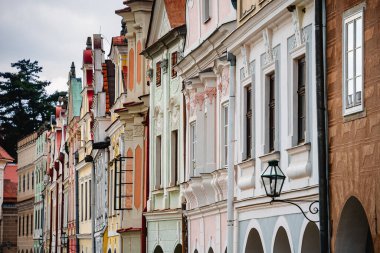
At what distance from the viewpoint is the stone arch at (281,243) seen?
74.1 ft

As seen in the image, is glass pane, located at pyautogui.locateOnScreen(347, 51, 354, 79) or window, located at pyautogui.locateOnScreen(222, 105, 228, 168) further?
window, located at pyautogui.locateOnScreen(222, 105, 228, 168)

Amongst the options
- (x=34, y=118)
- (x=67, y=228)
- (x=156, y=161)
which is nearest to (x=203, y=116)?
(x=156, y=161)

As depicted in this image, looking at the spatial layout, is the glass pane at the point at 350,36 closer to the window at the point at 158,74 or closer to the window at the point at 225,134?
the window at the point at 225,134

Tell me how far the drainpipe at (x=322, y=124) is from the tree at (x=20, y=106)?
104001 mm

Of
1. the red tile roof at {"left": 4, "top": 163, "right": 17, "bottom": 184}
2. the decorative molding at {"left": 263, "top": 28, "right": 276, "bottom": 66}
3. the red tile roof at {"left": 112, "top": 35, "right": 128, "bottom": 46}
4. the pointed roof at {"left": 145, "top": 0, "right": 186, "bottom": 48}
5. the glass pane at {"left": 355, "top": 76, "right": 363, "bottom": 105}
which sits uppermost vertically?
the red tile roof at {"left": 4, "top": 163, "right": 17, "bottom": 184}

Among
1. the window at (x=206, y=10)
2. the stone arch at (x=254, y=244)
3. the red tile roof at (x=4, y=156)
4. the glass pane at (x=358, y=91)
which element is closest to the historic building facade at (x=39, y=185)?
the red tile roof at (x=4, y=156)

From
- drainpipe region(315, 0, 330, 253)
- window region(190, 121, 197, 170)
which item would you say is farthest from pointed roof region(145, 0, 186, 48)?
drainpipe region(315, 0, 330, 253)

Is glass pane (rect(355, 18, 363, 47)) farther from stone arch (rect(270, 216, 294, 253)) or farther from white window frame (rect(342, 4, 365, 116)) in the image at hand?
stone arch (rect(270, 216, 294, 253))

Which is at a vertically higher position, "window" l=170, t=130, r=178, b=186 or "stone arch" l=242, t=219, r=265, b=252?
"window" l=170, t=130, r=178, b=186

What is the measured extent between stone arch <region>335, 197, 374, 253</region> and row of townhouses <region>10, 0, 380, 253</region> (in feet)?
0.06

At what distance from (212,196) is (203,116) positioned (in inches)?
82.6

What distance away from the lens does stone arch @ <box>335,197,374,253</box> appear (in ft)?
60.3

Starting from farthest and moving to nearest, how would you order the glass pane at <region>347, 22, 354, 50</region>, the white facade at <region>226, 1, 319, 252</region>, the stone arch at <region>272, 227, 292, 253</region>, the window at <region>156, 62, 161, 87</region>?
the window at <region>156, 62, 161, 87</region>
the stone arch at <region>272, 227, 292, 253</region>
the white facade at <region>226, 1, 319, 252</region>
the glass pane at <region>347, 22, 354, 50</region>

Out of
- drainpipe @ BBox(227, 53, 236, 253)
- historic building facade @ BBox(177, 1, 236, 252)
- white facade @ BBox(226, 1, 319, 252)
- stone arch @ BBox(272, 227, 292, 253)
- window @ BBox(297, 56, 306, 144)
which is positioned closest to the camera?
white facade @ BBox(226, 1, 319, 252)
